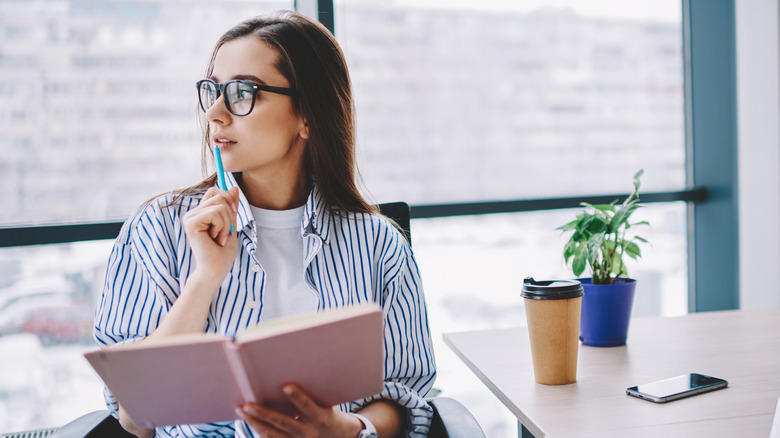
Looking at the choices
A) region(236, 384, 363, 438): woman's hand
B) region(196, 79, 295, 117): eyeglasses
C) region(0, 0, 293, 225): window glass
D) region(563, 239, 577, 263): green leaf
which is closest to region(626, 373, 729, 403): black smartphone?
region(563, 239, 577, 263): green leaf

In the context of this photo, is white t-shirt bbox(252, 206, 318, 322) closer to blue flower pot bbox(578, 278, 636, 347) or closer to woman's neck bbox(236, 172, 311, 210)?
woman's neck bbox(236, 172, 311, 210)

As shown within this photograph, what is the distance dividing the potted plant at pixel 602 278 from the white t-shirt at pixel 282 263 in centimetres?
60

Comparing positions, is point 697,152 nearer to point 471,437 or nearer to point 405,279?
point 405,279

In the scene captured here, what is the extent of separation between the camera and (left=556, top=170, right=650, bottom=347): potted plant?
4.38ft

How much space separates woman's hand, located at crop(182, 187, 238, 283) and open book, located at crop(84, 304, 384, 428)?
296 millimetres

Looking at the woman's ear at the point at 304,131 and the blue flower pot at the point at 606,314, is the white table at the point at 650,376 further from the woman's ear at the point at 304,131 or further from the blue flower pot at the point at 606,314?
the woman's ear at the point at 304,131

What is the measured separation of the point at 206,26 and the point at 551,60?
145cm

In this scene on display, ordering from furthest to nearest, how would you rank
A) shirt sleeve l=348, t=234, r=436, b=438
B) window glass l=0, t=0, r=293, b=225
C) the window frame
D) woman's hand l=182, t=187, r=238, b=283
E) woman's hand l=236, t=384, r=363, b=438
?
the window frame → window glass l=0, t=0, r=293, b=225 → shirt sleeve l=348, t=234, r=436, b=438 → woman's hand l=182, t=187, r=238, b=283 → woman's hand l=236, t=384, r=363, b=438

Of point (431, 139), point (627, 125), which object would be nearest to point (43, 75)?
point (431, 139)

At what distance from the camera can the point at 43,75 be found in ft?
6.73

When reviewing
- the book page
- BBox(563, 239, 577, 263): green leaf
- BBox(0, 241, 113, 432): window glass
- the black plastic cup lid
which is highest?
BBox(563, 239, 577, 263): green leaf

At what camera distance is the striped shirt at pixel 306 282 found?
1165 millimetres

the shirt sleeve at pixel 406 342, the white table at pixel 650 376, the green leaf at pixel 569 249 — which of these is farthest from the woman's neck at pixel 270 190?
the green leaf at pixel 569 249

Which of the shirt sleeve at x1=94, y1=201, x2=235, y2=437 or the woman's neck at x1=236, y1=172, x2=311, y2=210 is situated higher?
the woman's neck at x1=236, y1=172, x2=311, y2=210
